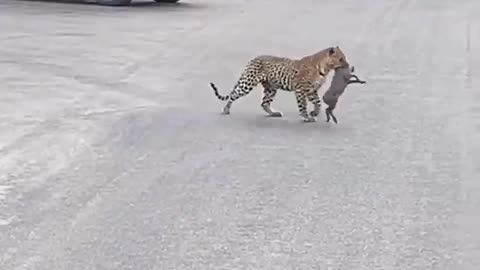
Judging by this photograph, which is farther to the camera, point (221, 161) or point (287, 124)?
point (287, 124)

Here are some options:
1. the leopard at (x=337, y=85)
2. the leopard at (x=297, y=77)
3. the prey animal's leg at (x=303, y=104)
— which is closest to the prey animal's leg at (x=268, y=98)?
the leopard at (x=297, y=77)

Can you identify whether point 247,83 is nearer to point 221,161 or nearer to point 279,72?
point 279,72

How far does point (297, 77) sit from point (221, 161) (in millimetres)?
2123

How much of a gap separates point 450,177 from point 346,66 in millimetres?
2456

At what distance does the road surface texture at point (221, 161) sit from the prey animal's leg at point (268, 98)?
0.15 metres

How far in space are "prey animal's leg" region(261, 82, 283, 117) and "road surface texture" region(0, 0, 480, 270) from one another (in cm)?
15

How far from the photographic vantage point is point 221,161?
9109 mm

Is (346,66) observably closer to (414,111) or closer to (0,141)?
(414,111)

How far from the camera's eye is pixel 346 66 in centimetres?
1095

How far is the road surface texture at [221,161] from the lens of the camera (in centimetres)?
676

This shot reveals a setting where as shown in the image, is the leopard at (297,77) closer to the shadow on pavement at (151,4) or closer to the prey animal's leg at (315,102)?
the prey animal's leg at (315,102)

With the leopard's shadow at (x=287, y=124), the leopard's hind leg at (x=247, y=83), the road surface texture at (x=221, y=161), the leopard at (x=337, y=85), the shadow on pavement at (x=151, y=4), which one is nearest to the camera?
the road surface texture at (x=221, y=161)

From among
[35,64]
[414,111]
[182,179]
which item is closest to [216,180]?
[182,179]

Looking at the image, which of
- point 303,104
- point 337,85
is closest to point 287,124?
point 303,104
